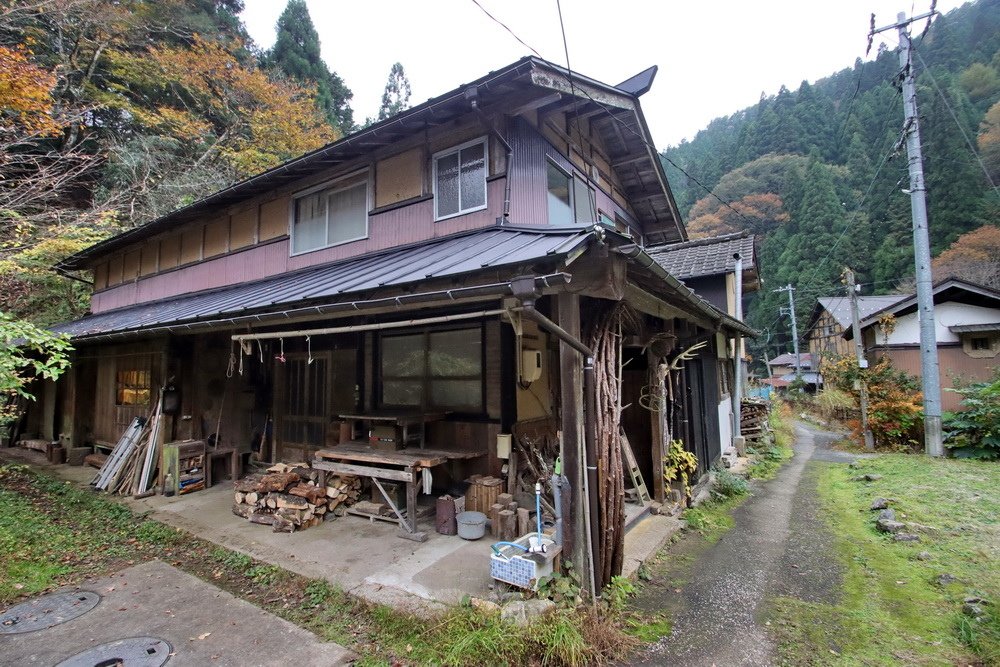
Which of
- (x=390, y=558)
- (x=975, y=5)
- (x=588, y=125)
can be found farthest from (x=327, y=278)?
(x=975, y=5)

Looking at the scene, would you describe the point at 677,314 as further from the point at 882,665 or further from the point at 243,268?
the point at 243,268

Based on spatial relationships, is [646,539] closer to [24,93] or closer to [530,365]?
[530,365]

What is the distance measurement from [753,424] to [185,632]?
12.8 meters

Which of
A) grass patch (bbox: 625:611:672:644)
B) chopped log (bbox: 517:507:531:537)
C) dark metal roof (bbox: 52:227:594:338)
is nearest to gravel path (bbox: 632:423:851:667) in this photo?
grass patch (bbox: 625:611:672:644)

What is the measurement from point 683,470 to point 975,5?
61.8 m

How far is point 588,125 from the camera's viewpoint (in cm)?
817

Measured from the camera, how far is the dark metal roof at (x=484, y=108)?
A: 5910mm

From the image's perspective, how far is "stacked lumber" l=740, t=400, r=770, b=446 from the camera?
475 inches

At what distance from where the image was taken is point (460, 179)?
671 cm

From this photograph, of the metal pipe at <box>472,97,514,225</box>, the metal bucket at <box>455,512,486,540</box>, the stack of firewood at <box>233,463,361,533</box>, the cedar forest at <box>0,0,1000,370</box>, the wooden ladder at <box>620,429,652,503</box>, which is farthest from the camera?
the cedar forest at <box>0,0,1000,370</box>

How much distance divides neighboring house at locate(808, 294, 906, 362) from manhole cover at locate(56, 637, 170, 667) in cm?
3113

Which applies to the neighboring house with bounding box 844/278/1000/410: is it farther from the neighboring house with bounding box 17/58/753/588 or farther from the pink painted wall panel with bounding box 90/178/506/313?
the pink painted wall panel with bounding box 90/178/506/313

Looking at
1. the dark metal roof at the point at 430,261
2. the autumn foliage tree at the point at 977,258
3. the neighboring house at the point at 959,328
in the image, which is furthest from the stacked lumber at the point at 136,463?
the autumn foliage tree at the point at 977,258

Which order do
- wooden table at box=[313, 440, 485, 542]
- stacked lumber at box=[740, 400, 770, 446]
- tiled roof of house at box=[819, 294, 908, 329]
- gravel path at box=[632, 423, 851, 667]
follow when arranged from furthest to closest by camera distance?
tiled roof of house at box=[819, 294, 908, 329] < stacked lumber at box=[740, 400, 770, 446] < wooden table at box=[313, 440, 485, 542] < gravel path at box=[632, 423, 851, 667]
